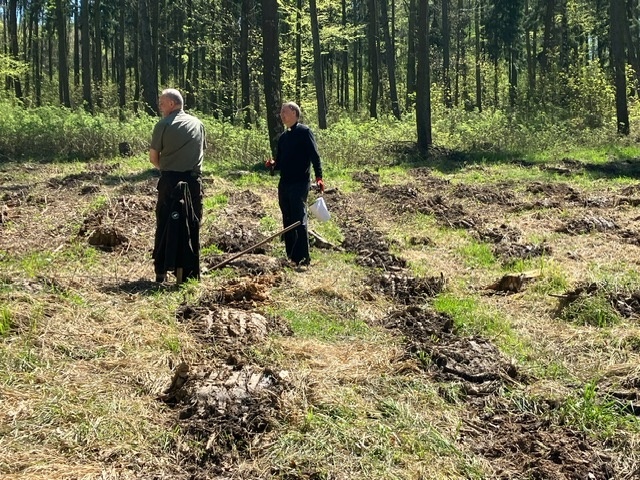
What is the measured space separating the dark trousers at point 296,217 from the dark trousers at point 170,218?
5.07 feet

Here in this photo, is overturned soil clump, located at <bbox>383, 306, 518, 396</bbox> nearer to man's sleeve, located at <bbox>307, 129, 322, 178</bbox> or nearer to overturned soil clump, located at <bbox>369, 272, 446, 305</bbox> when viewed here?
overturned soil clump, located at <bbox>369, 272, 446, 305</bbox>

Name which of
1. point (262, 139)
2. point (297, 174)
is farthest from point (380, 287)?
point (262, 139)

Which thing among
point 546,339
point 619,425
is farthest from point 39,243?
point 619,425

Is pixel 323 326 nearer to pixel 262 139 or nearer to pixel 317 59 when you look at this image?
pixel 262 139

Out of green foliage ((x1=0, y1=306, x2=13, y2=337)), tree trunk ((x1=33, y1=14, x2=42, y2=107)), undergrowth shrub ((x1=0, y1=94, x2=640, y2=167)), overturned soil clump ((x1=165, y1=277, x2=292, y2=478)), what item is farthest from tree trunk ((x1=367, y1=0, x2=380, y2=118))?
green foliage ((x1=0, y1=306, x2=13, y2=337))

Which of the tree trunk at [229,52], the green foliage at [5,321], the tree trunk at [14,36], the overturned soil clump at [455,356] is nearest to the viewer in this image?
the overturned soil clump at [455,356]

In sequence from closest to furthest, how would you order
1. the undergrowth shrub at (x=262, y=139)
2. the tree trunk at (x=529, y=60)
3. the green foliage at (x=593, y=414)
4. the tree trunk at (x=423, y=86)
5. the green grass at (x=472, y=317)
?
the green foliage at (x=593, y=414) → the green grass at (x=472, y=317) → the undergrowth shrub at (x=262, y=139) → the tree trunk at (x=423, y=86) → the tree trunk at (x=529, y=60)

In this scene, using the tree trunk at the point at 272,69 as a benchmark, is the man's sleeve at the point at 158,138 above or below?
below

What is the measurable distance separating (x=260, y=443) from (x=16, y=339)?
226cm

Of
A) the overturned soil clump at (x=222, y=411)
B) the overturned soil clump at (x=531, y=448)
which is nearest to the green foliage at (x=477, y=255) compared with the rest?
the overturned soil clump at (x=531, y=448)

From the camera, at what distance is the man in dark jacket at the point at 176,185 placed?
6676 millimetres

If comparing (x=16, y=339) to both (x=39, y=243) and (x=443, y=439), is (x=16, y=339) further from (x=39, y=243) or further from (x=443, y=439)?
(x=39, y=243)

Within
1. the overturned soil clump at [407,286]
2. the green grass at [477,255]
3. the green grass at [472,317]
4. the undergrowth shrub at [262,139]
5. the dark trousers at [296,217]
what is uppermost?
the undergrowth shrub at [262,139]

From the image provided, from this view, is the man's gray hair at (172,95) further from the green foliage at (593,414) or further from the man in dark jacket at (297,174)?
the green foliage at (593,414)
